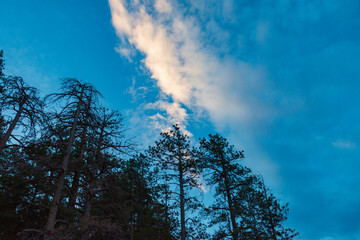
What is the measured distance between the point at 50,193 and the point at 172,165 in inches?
365

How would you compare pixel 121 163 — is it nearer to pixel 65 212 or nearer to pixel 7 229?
pixel 65 212

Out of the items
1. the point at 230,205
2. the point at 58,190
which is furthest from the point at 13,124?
the point at 230,205

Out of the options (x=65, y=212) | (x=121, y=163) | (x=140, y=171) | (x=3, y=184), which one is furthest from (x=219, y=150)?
(x=3, y=184)

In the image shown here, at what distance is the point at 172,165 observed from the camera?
57.1 feet

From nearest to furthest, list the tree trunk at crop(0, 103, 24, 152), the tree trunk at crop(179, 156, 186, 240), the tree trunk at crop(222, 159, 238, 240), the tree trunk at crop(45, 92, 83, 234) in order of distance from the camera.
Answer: the tree trunk at crop(45, 92, 83, 234)
the tree trunk at crop(0, 103, 24, 152)
the tree trunk at crop(222, 159, 238, 240)
the tree trunk at crop(179, 156, 186, 240)

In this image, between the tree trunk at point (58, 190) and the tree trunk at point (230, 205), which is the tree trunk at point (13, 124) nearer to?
the tree trunk at point (58, 190)

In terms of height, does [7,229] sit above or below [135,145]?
below

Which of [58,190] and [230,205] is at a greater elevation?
[230,205]

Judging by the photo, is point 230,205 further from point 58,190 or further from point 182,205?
point 58,190

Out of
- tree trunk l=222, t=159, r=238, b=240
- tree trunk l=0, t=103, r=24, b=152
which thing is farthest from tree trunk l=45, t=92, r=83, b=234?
tree trunk l=222, t=159, r=238, b=240

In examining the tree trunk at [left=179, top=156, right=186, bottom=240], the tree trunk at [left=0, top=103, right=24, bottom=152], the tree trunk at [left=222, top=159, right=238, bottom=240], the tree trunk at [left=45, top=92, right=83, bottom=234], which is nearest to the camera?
the tree trunk at [left=45, top=92, right=83, bottom=234]

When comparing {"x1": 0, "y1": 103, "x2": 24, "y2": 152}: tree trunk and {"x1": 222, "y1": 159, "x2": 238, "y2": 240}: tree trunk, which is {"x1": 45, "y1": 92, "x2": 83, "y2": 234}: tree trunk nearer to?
{"x1": 0, "y1": 103, "x2": 24, "y2": 152}: tree trunk

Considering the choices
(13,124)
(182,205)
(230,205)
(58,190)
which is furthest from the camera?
(230,205)

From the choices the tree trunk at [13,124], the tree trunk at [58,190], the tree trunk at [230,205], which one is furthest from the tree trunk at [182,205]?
the tree trunk at [13,124]
